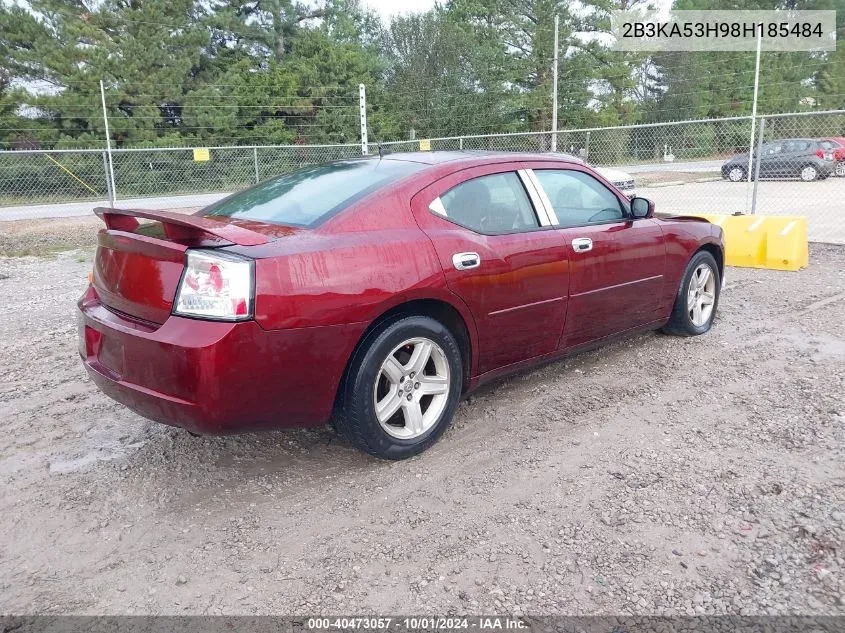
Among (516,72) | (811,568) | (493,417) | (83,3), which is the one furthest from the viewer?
(516,72)

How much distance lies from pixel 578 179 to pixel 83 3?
34516 millimetres

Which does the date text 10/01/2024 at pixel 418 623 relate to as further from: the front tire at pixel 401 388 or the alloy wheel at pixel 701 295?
the alloy wheel at pixel 701 295

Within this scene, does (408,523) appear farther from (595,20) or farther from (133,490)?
(595,20)

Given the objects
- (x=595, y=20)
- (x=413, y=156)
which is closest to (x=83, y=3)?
(x=595, y=20)

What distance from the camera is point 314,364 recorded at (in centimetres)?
299

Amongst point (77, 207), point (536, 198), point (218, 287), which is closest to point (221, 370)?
point (218, 287)

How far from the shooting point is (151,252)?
2.99 m

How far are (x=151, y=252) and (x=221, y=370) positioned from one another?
26.4 inches

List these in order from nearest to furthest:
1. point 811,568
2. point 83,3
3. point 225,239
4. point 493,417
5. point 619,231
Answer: point 811,568, point 225,239, point 493,417, point 619,231, point 83,3

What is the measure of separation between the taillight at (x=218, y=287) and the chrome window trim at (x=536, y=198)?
188 cm

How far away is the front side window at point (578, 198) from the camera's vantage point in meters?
4.16

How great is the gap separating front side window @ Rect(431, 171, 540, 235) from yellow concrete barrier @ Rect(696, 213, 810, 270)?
5071 millimetres

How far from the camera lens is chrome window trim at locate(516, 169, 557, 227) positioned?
13.2 ft

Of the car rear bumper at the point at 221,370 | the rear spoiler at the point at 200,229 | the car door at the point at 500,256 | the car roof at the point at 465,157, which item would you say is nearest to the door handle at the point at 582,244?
the car door at the point at 500,256
